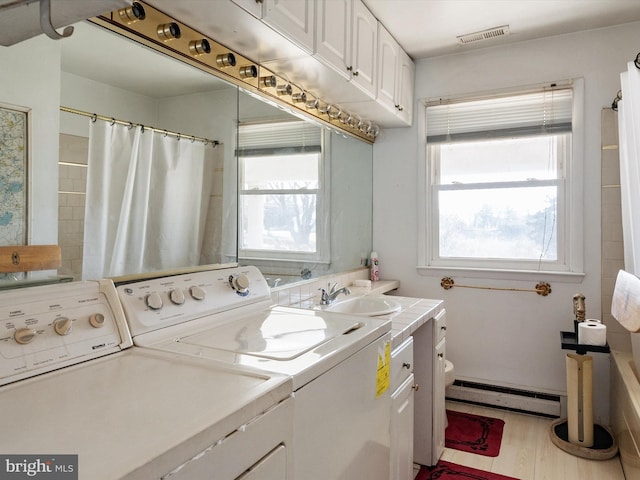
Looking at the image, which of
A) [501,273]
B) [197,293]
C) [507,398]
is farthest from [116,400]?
[507,398]

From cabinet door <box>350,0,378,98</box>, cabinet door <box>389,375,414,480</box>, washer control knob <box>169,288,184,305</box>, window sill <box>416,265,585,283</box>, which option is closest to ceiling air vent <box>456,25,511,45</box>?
cabinet door <box>350,0,378,98</box>

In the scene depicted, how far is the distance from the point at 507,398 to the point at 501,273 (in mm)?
856

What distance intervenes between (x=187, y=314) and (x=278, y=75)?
50.8 inches

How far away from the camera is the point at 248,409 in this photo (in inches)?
30.9

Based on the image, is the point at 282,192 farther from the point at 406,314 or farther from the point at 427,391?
the point at 427,391

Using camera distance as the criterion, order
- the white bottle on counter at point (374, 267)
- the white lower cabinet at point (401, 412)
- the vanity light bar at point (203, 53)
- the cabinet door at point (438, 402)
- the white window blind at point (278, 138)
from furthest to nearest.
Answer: the white bottle on counter at point (374, 267), the cabinet door at point (438, 402), the white window blind at point (278, 138), the white lower cabinet at point (401, 412), the vanity light bar at point (203, 53)

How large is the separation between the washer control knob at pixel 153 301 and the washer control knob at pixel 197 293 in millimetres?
127

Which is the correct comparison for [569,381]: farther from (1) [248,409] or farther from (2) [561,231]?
(1) [248,409]

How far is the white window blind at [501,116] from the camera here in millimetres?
2846

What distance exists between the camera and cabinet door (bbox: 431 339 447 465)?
2.26 meters

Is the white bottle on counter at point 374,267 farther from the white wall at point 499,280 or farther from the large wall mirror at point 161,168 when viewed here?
the large wall mirror at point 161,168

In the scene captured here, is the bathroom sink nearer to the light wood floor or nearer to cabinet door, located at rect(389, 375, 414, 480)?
cabinet door, located at rect(389, 375, 414, 480)

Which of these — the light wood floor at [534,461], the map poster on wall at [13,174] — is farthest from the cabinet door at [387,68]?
the light wood floor at [534,461]

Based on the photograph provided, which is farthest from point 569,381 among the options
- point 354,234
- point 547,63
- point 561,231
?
point 547,63
